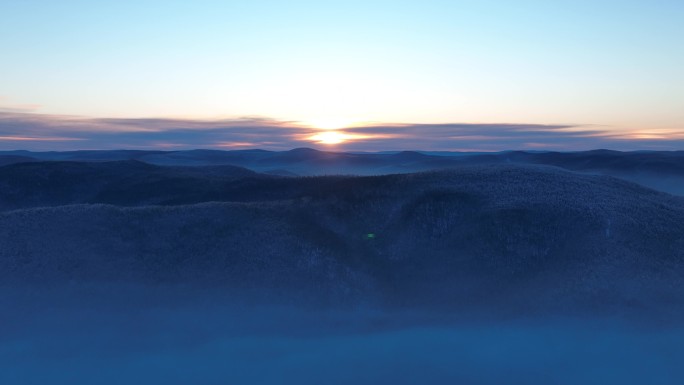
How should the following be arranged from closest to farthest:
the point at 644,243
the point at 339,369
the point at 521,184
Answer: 1. the point at 339,369
2. the point at 644,243
3. the point at 521,184

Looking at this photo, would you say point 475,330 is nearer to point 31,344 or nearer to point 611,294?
point 611,294

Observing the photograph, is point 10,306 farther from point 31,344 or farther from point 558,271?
point 558,271

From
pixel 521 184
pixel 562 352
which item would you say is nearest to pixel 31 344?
pixel 562 352

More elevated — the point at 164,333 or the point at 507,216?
the point at 507,216

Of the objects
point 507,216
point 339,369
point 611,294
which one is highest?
point 507,216

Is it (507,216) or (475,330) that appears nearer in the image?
(475,330)

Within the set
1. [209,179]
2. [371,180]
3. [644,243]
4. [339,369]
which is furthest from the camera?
[209,179]
